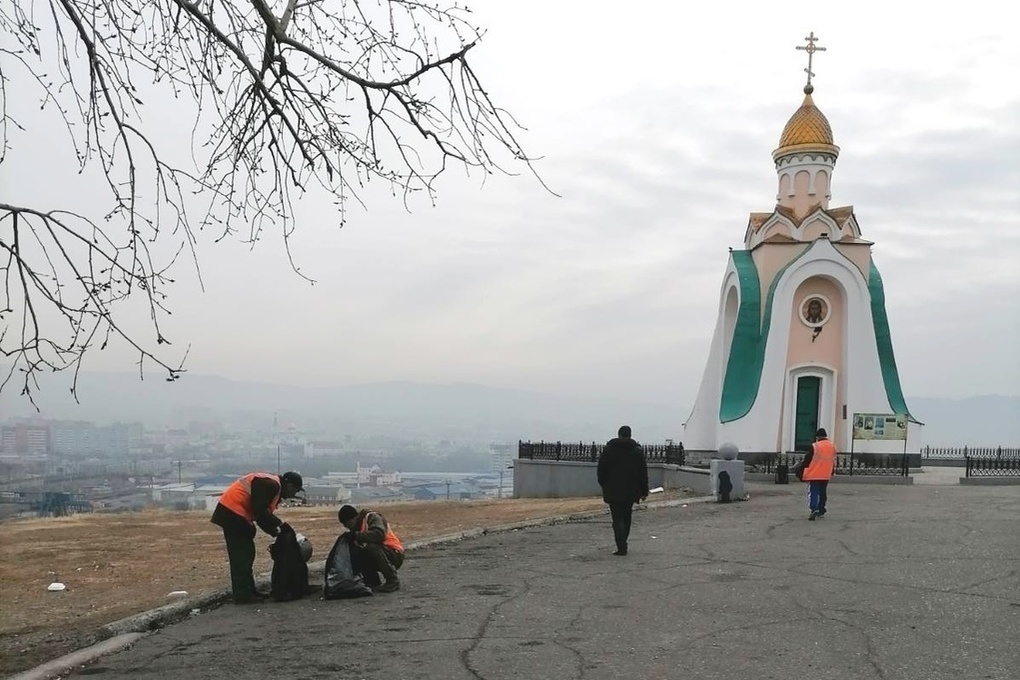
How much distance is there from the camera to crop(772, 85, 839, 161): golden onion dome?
29.0 m

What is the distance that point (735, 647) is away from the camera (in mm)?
6105

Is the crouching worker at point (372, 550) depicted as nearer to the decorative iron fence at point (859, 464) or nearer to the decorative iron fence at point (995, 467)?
the decorative iron fence at point (859, 464)

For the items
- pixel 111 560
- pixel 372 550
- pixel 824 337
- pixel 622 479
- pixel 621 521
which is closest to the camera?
pixel 372 550

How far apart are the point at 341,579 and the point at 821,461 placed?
8.80 meters

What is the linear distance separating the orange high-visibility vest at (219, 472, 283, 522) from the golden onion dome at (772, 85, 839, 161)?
26438 millimetres

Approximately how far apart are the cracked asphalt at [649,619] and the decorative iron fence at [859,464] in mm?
11533

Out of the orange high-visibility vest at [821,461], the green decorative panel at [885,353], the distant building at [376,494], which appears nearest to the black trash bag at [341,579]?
the orange high-visibility vest at [821,461]

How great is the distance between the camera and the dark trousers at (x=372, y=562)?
315 inches

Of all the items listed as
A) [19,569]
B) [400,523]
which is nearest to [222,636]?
[19,569]

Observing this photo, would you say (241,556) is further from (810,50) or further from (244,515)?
(810,50)

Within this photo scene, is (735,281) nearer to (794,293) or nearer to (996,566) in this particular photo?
(794,293)

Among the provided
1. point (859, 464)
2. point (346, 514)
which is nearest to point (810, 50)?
point (859, 464)

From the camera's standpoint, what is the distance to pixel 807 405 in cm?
2803

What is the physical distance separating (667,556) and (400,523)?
31.9 feet
